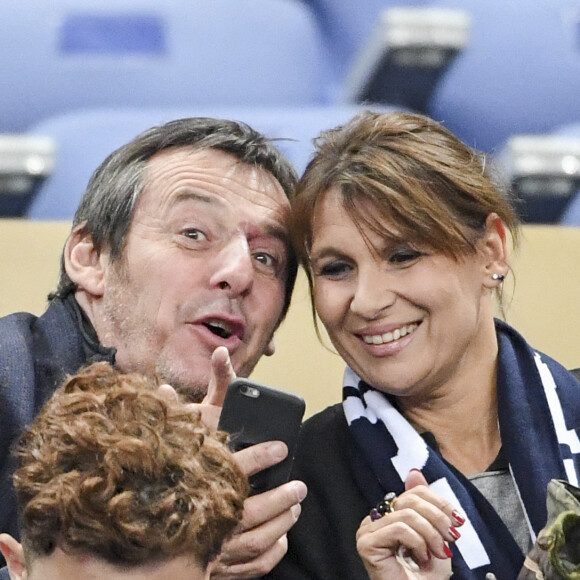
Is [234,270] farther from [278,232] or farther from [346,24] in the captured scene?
[346,24]

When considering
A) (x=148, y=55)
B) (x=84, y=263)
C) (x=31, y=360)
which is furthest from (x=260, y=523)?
(x=148, y=55)

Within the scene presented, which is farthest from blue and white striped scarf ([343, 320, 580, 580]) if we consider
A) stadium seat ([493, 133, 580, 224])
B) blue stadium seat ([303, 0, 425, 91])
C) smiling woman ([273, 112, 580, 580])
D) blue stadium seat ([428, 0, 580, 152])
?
blue stadium seat ([303, 0, 425, 91])

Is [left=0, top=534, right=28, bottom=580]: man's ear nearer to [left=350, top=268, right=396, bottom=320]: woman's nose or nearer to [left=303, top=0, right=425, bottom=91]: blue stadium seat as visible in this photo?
[left=350, top=268, right=396, bottom=320]: woman's nose

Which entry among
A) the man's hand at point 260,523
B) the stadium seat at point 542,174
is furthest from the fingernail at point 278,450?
the stadium seat at point 542,174

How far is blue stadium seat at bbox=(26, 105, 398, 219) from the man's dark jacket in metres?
0.65

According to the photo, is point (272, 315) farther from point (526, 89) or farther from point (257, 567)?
point (526, 89)

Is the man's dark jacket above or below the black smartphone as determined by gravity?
below

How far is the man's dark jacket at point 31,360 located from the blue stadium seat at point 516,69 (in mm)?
1232

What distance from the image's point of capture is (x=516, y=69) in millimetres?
2545

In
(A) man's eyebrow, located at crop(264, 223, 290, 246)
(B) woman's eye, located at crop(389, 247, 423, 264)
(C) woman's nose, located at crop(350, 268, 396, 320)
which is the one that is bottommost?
(A) man's eyebrow, located at crop(264, 223, 290, 246)

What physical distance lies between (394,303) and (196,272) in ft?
0.90

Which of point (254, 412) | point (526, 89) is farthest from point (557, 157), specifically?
point (254, 412)

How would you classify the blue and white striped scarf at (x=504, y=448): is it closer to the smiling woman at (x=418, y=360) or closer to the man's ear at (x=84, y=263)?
the smiling woman at (x=418, y=360)

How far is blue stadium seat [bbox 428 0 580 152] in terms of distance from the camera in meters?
2.50
